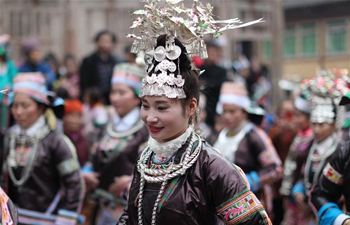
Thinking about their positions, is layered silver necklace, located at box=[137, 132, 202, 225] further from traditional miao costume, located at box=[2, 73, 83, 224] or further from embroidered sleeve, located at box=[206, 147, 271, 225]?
traditional miao costume, located at box=[2, 73, 83, 224]

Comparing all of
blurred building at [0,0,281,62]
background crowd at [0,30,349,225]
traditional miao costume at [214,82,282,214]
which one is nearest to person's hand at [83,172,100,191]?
background crowd at [0,30,349,225]

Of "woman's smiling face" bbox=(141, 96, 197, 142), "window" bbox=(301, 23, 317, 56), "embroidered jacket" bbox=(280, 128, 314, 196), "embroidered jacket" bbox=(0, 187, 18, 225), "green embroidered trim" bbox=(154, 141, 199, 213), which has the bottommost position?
"embroidered jacket" bbox=(280, 128, 314, 196)

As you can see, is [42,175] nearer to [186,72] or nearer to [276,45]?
[186,72]

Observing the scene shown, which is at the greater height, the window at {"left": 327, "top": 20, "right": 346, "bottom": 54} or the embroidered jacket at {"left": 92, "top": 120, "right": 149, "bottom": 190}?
the window at {"left": 327, "top": 20, "right": 346, "bottom": 54}

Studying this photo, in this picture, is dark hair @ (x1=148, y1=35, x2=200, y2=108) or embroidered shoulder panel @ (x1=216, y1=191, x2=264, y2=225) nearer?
embroidered shoulder panel @ (x1=216, y1=191, x2=264, y2=225)

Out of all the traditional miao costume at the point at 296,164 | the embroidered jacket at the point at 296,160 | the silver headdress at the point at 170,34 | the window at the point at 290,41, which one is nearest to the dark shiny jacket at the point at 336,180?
the silver headdress at the point at 170,34

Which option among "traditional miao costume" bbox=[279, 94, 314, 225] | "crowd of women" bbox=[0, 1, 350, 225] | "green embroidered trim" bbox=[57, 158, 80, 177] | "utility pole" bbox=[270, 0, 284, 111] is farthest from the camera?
"utility pole" bbox=[270, 0, 284, 111]

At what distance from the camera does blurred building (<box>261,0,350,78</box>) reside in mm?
20656

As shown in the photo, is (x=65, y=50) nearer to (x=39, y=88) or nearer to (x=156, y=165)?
(x=39, y=88)

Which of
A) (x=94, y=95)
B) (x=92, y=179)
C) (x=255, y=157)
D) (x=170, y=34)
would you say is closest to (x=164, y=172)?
(x=170, y=34)

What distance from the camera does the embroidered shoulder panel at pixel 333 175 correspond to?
4.02 metres

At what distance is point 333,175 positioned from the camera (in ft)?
13.3

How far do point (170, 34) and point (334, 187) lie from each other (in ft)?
5.25

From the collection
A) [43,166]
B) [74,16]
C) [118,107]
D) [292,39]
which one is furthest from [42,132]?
[292,39]
